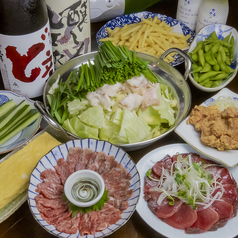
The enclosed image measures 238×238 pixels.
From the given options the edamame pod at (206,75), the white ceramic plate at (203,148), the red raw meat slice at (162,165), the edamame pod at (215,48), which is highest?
the edamame pod at (215,48)

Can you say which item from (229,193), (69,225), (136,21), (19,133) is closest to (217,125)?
(229,193)

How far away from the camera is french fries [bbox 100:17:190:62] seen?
1571 mm

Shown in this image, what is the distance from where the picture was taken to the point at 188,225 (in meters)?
0.95

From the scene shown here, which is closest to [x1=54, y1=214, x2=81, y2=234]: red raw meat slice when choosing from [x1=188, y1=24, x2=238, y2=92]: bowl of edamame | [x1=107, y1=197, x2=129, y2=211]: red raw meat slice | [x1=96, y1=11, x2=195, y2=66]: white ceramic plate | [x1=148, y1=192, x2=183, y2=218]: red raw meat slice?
[x1=107, y1=197, x2=129, y2=211]: red raw meat slice

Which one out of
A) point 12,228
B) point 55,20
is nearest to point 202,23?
point 55,20

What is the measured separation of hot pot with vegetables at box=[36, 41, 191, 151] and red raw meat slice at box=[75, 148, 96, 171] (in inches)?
5.9

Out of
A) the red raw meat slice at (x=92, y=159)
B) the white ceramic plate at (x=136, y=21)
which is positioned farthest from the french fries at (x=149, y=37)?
the red raw meat slice at (x=92, y=159)

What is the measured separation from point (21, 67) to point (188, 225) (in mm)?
859

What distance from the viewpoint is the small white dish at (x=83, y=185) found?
917 millimetres

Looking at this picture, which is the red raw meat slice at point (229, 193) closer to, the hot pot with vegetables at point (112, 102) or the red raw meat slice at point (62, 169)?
the hot pot with vegetables at point (112, 102)

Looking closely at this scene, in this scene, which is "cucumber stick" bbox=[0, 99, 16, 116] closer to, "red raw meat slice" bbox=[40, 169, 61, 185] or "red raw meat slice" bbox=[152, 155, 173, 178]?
"red raw meat slice" bbox=[40, 169, 61, 185]

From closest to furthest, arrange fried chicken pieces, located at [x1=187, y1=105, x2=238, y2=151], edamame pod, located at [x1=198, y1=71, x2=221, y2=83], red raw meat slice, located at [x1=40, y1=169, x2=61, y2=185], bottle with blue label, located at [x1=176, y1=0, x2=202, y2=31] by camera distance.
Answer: red raw meat slice, located at [x1=40, y1=169, x2=61, y2=185] < fried chicken pieces, located at [x1=187, y1=105, x2=238, y2=151] < edamame pod, located at [x1=198, y1=71, x2=221, y2=83] < bottle with blue label, located at [x1=176, y1=0, x2=202, y2=31]

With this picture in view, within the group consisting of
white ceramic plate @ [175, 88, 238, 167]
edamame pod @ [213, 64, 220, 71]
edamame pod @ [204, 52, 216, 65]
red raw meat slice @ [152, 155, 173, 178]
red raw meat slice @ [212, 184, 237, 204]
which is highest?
edamame pod @ [204, 52, 216, 65]

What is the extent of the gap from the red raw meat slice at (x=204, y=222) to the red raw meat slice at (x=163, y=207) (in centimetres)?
7
